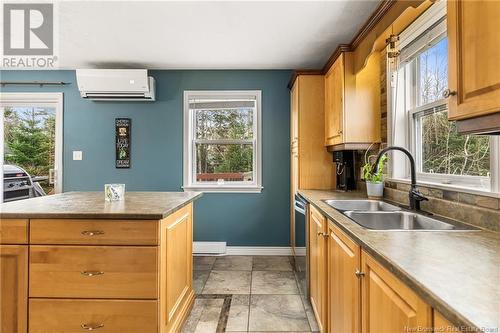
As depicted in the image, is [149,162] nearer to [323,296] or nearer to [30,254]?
[30,254]

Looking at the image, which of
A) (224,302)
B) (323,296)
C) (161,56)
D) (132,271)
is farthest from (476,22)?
(161,56)

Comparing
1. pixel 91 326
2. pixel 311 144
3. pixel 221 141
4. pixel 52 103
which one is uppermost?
pixel 52 103

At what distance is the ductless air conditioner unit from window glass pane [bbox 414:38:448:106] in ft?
9.33

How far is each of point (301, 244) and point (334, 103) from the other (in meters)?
1.60

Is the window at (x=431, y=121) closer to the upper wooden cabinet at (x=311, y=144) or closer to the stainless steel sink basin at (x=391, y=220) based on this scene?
the stainless steel sink basin at (x=391, y=220)

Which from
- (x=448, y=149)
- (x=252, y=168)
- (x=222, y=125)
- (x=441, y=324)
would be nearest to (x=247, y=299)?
(x=252, y=168)

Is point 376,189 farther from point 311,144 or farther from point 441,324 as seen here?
point 441,324

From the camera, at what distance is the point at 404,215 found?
1.67m

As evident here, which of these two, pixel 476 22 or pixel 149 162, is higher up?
pixel 476 22

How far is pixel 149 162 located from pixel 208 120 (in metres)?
0.95

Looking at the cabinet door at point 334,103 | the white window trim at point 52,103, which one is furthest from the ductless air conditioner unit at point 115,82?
the cabinet door at point 334,103

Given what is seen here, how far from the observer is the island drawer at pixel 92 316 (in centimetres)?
154

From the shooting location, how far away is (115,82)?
337cm

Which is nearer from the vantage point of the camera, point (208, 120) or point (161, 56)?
point (161, 56)
